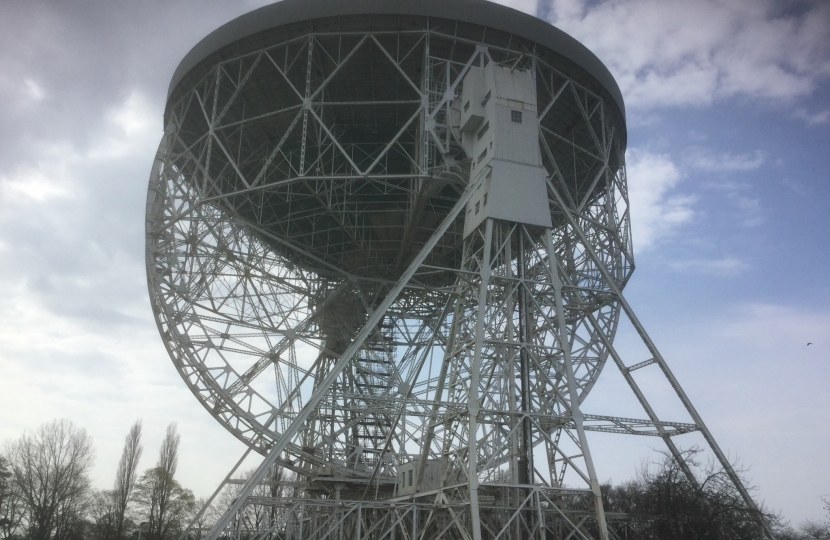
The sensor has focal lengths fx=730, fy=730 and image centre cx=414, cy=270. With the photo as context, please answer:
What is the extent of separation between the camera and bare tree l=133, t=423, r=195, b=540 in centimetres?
4947

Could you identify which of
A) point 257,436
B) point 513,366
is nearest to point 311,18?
point 513,366

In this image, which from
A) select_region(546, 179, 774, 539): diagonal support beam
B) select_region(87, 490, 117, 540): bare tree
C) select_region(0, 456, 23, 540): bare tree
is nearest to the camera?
select_region(546, 179, 774, 539): diagonal support beam

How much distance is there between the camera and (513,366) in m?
20.9

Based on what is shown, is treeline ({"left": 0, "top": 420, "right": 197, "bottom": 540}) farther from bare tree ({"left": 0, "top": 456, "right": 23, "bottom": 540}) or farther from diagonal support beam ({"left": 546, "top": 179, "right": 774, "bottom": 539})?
diagonal support beam ({"left": 546, "top": 179, "right": 774, "bottom": 539})

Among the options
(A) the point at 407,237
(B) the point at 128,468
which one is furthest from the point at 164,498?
(A) the point at 407,237

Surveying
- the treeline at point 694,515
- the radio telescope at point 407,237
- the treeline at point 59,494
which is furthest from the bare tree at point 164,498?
the treeline at point 694,515

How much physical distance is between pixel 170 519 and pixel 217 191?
41166 mm

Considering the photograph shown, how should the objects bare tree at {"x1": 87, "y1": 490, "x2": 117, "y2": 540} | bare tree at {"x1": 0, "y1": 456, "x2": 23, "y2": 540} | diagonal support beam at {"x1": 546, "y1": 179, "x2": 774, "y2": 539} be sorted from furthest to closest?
bare tree at {"x1": 87, "y1": 490, "x2": 117, "y2": 540}
bare tree at {"x1": 0, "y1": 456, "x2": 23, "y2": 540}
diagonal support beam at {"x1": 546, "y1": 179, "x2": 774, "y2": 539}

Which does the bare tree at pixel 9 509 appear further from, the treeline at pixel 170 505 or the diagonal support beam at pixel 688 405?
the diagonal support beam at pixel 688 405

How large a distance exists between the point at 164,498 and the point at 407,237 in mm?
30510

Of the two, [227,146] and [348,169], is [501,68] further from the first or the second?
[227,146]

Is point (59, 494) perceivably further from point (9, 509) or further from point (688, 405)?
point (688, 405)

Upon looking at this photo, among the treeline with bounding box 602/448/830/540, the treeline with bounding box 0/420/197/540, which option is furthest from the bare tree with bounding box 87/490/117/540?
the treeline with bounding box 602/448/830/540

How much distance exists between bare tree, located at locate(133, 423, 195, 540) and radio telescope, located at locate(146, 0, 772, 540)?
896 inches
